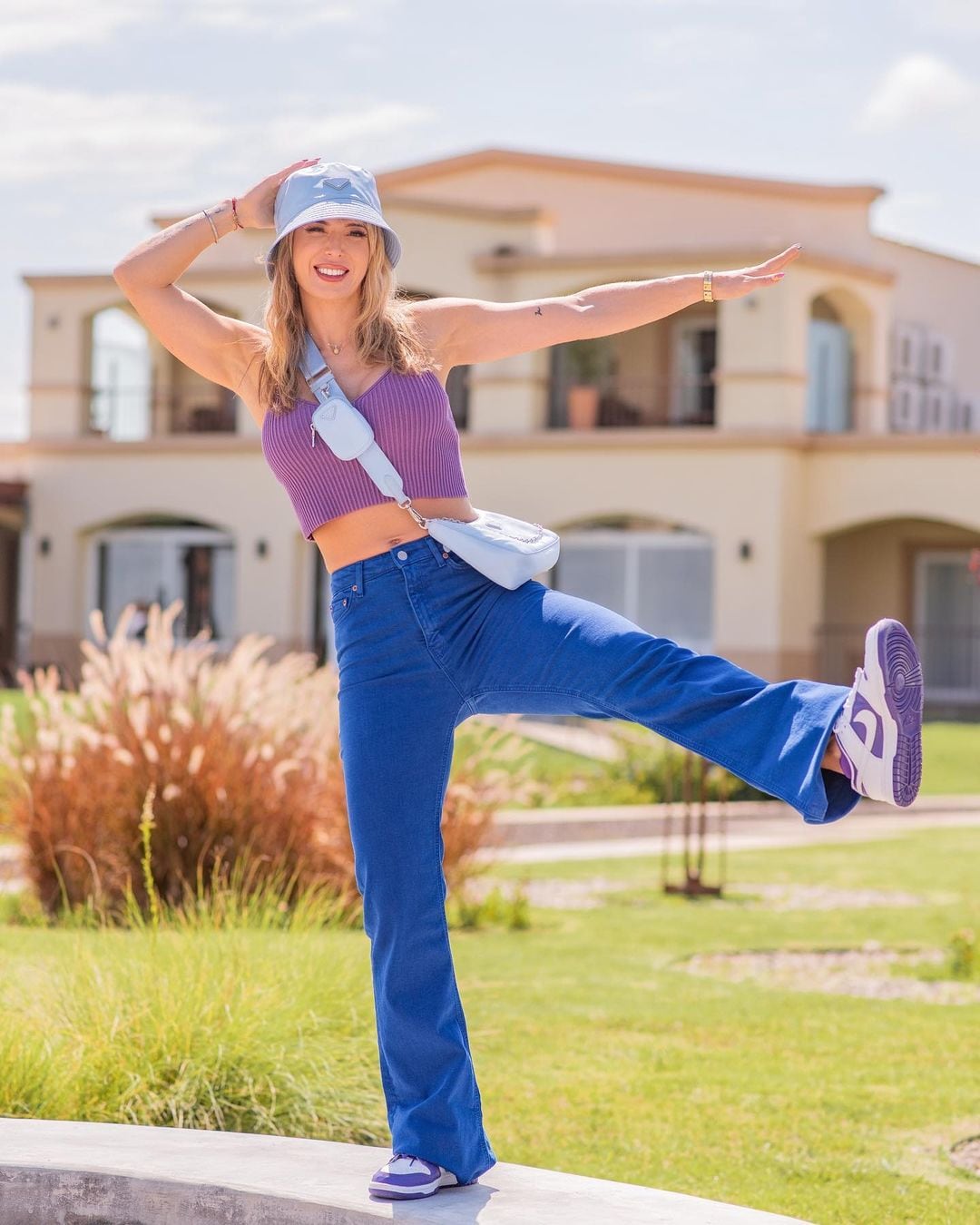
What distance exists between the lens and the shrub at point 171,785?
9375mm

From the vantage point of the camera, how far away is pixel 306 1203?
384 centimetres

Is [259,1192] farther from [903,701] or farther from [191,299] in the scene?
[191,299]

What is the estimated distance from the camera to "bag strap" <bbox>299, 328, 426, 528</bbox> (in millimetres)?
4043

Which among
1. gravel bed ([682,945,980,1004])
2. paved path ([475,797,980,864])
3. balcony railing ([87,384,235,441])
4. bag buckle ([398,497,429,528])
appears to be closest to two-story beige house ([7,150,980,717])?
balcony railing ([87,384,235,441])

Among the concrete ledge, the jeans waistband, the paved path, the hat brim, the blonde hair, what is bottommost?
the paved path

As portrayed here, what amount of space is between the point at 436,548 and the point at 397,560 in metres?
0.09

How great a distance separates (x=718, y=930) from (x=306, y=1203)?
21.8 ft

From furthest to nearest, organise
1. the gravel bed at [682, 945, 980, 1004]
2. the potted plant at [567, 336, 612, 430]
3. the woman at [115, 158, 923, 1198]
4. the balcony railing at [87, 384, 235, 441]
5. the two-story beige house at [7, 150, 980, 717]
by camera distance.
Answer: the balcony railing at [87, 384, 235, 441]
the potted plant at [567, 336, 612, 430]
the two-story beige house at [7, 150, 980, 717]
the gravel bed at [682, 945, 980, 1004]
the woman at [115, 158, 923, 1198]

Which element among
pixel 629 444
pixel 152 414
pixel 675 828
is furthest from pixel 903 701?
pixel 152 414

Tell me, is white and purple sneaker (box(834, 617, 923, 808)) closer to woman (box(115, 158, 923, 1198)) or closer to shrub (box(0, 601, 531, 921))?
woman (box(115, 158, 923, 1198))

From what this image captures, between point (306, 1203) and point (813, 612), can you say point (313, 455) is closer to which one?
point (306, 1203)

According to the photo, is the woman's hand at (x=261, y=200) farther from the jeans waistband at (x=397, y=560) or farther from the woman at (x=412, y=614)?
the jeans waistband at (x=397, y=560)

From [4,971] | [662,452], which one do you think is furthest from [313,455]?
[662,452]

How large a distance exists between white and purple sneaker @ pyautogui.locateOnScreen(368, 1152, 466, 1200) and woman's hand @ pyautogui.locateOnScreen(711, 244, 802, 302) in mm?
2017
